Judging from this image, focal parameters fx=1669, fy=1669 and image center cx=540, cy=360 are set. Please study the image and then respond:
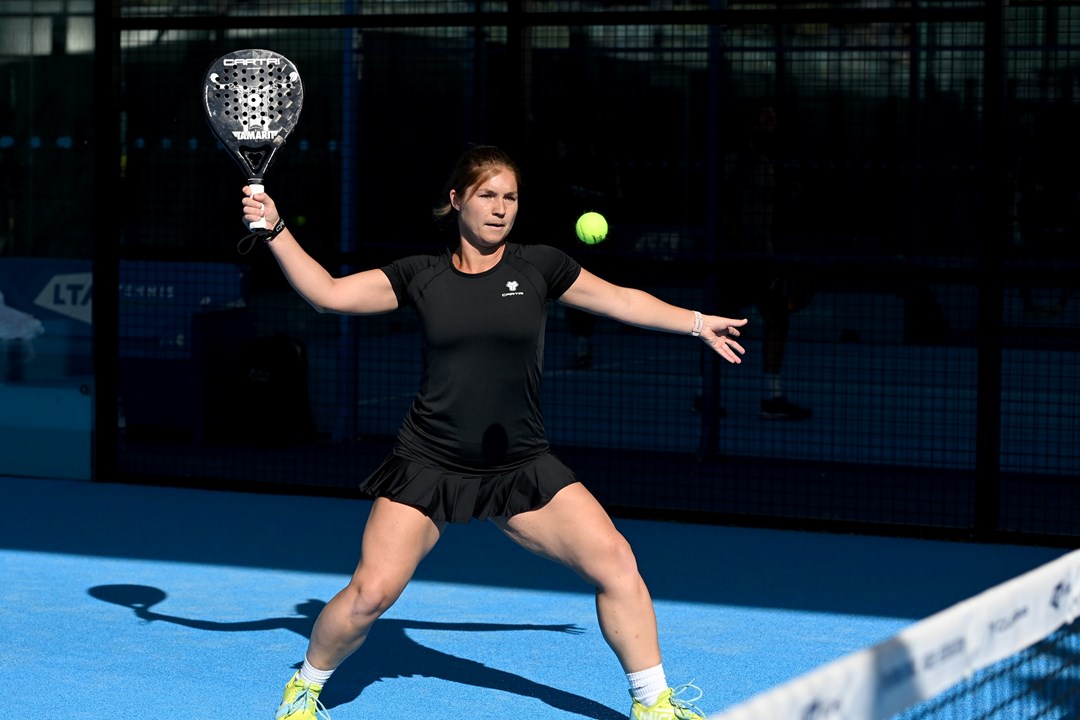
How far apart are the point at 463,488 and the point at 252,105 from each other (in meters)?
1.34

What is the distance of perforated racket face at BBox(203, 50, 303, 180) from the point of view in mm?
5082

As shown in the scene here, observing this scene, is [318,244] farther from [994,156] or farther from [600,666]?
[600,666]

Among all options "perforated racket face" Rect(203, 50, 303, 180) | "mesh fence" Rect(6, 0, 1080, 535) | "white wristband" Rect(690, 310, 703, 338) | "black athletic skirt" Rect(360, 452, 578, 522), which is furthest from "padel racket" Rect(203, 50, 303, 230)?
"mesh fence" Rect(6, 0, 1080, 535)

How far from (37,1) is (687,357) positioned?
19.6ft

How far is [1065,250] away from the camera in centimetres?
1419

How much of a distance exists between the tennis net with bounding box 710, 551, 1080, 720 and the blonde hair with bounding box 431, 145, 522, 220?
6.60 feet

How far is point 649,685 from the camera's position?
508 cm

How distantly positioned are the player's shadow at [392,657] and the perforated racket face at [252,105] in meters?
1.86

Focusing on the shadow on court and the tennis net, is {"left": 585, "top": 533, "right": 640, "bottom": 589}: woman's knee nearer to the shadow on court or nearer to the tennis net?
the tennis net

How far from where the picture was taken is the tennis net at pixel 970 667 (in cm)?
262

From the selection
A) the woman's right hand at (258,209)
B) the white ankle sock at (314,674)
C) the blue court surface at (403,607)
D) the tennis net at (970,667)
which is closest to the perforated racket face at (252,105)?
the woman's right hand at (258,209)

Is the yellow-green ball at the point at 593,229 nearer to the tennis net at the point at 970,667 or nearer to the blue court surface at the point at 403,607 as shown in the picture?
the blue court surface at the point at 403,607

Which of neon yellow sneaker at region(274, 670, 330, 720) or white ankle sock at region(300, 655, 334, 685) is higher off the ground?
white ankle sock at region(300, 655, 334, 685)

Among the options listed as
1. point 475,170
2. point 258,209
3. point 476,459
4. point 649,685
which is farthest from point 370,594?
point 475,170
